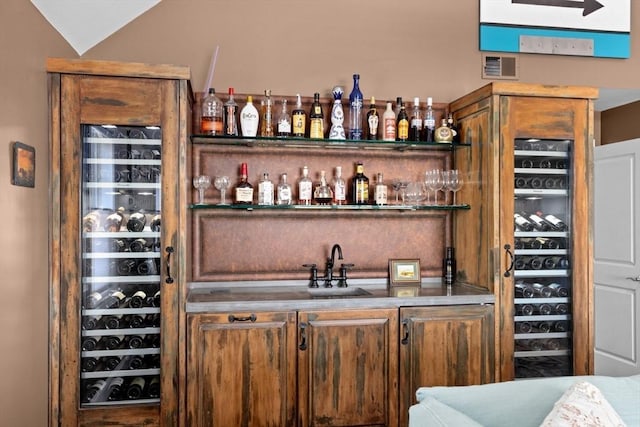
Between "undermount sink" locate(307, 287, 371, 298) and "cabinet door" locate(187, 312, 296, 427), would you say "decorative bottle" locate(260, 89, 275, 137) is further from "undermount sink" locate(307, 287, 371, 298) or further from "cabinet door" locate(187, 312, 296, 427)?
"cabinet door" locate(187, 312, 296, 427)

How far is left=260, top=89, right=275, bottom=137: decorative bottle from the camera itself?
136 inches

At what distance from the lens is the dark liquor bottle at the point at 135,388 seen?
2873mm

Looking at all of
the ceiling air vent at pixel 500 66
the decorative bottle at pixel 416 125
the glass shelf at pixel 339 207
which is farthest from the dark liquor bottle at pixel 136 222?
the ceiling air vent at pixel 500 66

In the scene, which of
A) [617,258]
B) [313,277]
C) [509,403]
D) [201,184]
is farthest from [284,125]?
[617,258]

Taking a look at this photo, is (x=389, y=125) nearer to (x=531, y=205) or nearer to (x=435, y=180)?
(x=435, y=180)

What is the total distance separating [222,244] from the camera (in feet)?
11.5

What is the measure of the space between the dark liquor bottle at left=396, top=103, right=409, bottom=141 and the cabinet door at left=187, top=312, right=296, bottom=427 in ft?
4.79

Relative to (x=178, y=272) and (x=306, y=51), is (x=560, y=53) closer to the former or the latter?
(x=306, y=51)

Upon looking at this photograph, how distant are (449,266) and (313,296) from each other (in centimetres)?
104

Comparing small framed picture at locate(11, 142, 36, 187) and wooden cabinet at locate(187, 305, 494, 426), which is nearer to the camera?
small framed picture at locate(11, 142, 36, 187)

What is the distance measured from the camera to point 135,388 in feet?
9.45

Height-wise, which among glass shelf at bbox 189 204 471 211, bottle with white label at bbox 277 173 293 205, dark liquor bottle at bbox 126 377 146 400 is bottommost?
dark liquor bottle at bbox 126 377 146 400

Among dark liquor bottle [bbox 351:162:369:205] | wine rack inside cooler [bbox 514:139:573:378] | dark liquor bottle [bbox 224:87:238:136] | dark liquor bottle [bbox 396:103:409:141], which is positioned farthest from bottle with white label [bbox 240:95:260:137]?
wine rack inside cooler [bbox 514:139:573:378]

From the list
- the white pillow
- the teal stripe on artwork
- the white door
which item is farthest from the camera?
the white door
